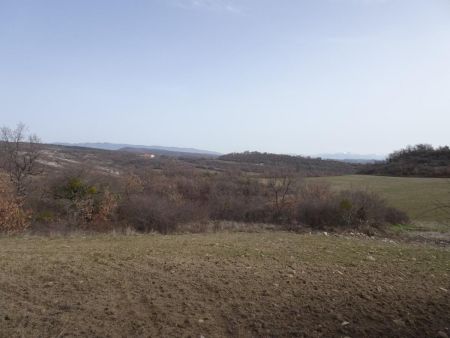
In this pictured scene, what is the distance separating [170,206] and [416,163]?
213 feet

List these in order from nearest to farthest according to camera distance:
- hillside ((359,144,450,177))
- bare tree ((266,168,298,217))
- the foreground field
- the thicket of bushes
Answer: the foreground field, the thicket of bushes, bare tree ((266,168,298,217)), hillside ((359,144,450,177))

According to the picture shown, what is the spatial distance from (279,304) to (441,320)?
2406 mm

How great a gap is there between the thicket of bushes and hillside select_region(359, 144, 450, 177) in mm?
36060

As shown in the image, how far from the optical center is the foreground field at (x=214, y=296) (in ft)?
17.2

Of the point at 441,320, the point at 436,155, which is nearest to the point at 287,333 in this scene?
the point at 441,320

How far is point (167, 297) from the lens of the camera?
20.3ft

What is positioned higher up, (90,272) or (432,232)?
(90,272)

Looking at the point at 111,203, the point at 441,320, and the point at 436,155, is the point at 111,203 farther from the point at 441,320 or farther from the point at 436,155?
the point at 436,155

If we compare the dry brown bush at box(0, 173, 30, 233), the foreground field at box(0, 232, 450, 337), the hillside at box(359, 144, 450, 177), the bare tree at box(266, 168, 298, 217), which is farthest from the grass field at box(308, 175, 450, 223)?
the dry brown bush at box(0, 173, 30, 233)

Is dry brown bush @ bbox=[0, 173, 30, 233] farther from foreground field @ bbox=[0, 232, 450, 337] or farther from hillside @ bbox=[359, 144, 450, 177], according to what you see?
hillside @ bbox=[359, 144, 450, 177]

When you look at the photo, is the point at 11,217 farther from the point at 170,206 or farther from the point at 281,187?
the point at 281,187

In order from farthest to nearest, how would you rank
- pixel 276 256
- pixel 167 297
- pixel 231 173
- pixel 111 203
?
pixel 231 173 → pixel 111 203 → pixel 276 256 → pixel 167 297

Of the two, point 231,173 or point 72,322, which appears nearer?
point 72,322

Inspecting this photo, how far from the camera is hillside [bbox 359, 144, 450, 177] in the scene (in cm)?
6575
